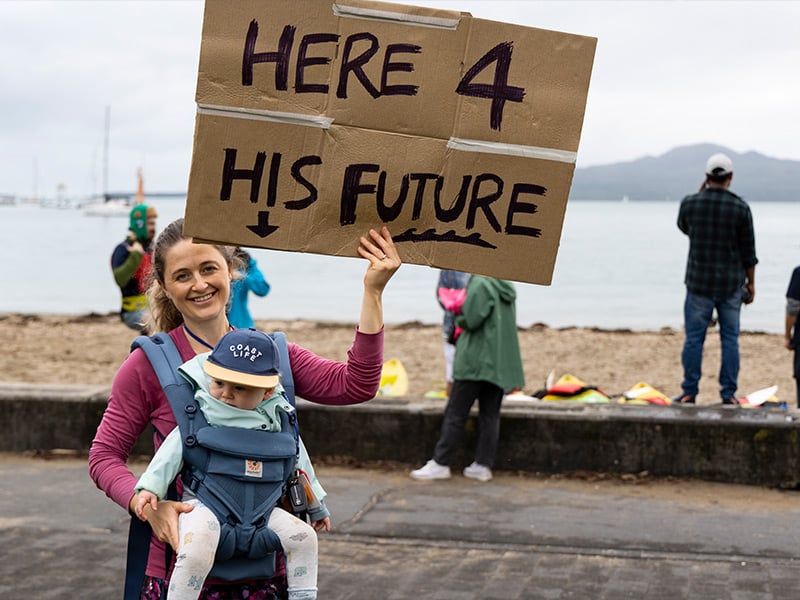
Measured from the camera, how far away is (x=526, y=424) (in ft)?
29.0

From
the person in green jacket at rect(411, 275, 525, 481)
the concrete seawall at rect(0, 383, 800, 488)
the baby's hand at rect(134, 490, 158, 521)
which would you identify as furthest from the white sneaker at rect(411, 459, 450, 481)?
the baby's hand at rect(134, 490, 158, 521)

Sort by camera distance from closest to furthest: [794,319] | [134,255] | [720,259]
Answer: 1. [134,255]
2. [720,259]
3. [794,319]

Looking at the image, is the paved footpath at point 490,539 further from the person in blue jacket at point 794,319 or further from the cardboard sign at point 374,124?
the cardboard sign at point 374,124

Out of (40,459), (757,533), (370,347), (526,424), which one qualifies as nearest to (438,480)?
(526,424)

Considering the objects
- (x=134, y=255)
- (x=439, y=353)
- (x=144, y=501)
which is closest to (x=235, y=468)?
(x=144, y=501)

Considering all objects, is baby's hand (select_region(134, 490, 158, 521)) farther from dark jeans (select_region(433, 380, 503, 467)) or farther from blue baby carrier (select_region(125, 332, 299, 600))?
dark jeans (select_region(433, 380, 503, 467))

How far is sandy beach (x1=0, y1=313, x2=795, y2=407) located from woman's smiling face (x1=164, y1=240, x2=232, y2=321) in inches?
419

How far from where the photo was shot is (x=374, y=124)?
3.45m

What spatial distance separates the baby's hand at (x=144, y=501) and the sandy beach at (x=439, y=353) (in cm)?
1096

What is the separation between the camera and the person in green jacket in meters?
8.59

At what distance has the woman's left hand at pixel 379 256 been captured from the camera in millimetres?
3404

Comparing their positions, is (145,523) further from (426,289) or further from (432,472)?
(426,289)

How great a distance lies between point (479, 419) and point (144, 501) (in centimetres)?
567

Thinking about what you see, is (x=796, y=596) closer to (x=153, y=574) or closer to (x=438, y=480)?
(x=438, y=480)
